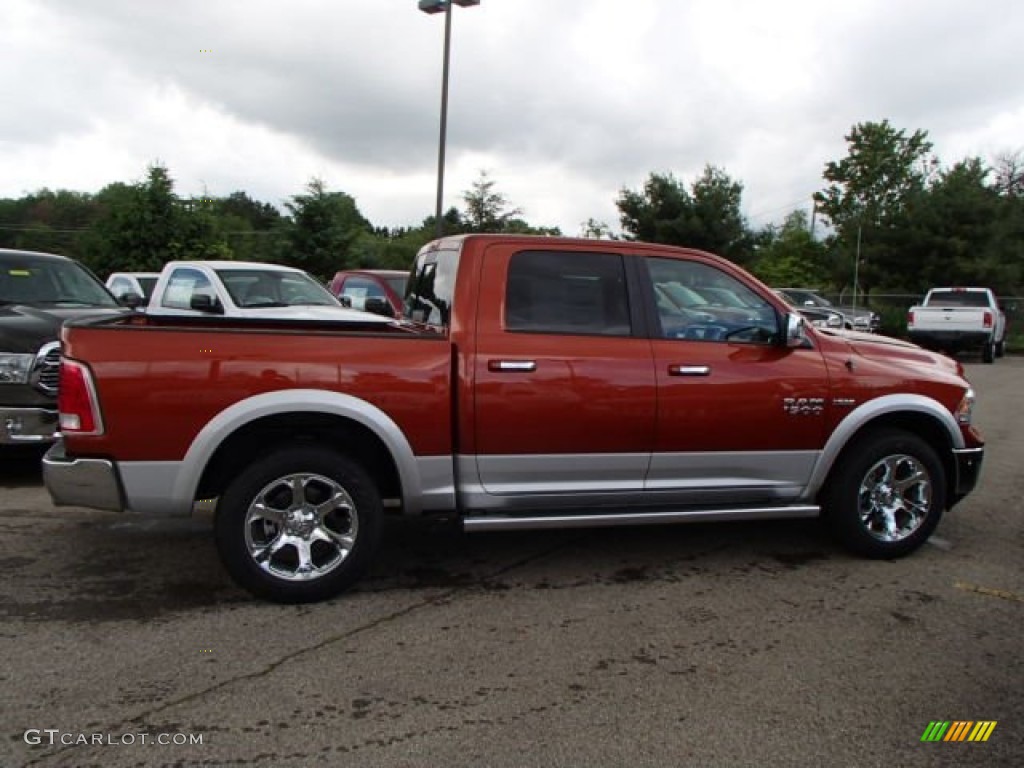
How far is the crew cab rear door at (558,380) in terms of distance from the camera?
408cm

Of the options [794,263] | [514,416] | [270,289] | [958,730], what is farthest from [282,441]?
[794,263]

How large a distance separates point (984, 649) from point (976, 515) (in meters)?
2.55

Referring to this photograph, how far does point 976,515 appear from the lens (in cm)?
580

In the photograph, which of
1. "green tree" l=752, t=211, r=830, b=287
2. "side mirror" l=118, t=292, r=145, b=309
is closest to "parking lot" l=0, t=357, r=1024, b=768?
"side mirror" l=118, t=292, r=145, b=309

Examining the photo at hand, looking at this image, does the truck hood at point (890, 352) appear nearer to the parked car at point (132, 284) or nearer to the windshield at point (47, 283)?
the windshield at point (47, 283)

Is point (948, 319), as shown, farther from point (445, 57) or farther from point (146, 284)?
point (146, 284)

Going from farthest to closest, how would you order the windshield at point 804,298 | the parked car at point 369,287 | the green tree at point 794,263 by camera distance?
the green tree at point 794,263
the windshield at point 804,298
the parked car at point 369,287

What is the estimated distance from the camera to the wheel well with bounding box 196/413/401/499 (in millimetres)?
3920

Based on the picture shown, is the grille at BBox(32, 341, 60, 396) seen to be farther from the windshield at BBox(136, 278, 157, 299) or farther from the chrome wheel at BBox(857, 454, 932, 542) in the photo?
the windshield at BBox(136, 278, 157, 299)

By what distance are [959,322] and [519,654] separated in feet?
63.2

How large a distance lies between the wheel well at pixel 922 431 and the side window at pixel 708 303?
0.87 metres

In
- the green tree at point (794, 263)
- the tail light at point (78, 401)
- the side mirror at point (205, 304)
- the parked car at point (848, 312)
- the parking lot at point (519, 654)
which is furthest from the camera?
the green tree at point (794, 263)

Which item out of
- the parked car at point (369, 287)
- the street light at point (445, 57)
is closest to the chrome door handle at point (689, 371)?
the parked car at point (369, 287)

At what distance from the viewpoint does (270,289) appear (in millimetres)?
9430
